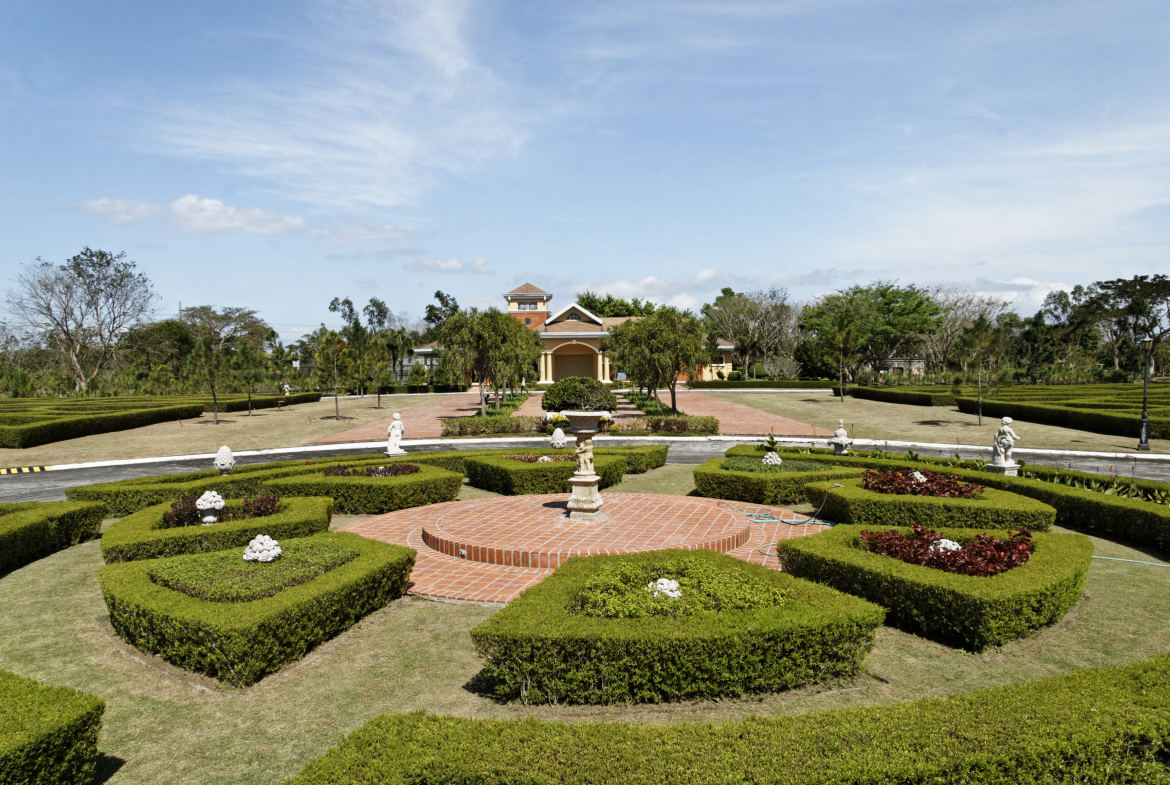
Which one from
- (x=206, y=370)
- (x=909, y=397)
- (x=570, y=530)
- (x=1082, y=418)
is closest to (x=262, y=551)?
(x=570, y=530)

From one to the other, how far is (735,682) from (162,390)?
149ft

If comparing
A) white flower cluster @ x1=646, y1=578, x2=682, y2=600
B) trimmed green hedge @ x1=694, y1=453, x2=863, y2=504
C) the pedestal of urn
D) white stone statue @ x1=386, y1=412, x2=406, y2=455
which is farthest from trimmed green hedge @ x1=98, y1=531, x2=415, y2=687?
white stone statue @ x1=386, y1=412, x2=406, y2=455

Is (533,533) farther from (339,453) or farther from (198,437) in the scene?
(198,437)

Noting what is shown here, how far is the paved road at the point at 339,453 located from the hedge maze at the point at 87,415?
5.96 meters

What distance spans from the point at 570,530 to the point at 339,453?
48.4 feet

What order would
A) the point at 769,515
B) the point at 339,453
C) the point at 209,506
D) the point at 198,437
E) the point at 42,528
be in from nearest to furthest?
the point at 209,506, the point at 42,528, the point at 769,515, the point at 339,453, the point at 198,437

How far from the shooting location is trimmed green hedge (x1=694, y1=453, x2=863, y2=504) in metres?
12.5

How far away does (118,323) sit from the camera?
4862 centimetres

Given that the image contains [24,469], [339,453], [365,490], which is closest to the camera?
[365,490]

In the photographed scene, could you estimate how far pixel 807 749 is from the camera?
12.4 feet

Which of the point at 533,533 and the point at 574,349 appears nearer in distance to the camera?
the point at 533,533

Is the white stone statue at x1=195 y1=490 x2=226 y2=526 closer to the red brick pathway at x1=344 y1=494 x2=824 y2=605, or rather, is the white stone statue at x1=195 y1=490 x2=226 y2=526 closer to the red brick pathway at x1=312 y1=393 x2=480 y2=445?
the red brick pathway at x1=344 y1=494 x2=824 y2=605

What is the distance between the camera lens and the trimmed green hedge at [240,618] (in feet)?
18.5

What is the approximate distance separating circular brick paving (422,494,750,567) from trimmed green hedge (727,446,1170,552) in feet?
18.1
